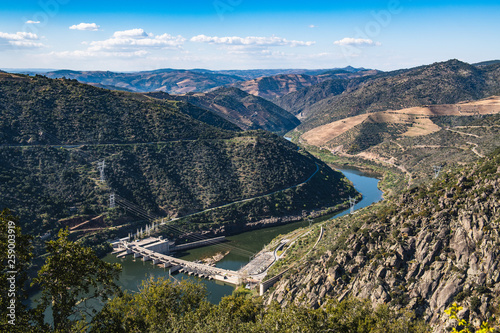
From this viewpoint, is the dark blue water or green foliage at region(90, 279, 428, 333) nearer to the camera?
green foliage at region(90, 279, 428, 333)

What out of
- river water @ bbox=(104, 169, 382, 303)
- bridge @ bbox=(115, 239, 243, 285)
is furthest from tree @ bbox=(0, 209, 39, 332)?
bridge @ bbox=(115, 239, 243, 285)

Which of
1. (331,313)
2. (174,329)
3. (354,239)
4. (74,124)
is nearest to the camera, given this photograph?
(174,329)

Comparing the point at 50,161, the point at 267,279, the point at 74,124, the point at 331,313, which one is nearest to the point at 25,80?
the point at 74,124

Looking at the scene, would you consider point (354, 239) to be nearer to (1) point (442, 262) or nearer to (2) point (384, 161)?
(1) point (442, 262)

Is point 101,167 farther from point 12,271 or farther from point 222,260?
point 12,271

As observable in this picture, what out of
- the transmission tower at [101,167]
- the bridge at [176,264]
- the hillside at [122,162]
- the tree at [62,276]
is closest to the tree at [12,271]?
the tree at [62,276]

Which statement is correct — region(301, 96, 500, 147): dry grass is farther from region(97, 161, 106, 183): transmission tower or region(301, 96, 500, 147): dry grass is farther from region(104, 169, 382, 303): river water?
region(97, 161, 106, 183): transmission tower
